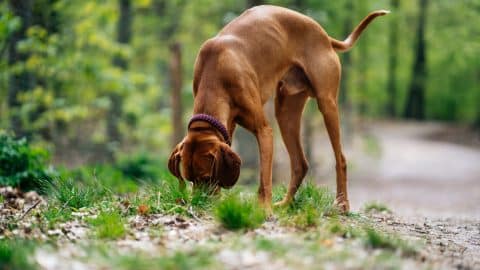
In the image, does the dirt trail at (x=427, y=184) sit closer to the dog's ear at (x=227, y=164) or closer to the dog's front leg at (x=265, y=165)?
the dog's front leg at (x=265, y=165)

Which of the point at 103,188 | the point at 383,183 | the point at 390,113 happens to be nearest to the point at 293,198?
the point at 103,188

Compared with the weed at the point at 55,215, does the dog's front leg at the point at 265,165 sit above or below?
above

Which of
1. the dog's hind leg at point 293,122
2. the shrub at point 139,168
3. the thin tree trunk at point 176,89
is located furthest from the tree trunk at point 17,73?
the dog's hind leg at point 293,122

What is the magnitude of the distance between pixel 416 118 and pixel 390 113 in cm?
344

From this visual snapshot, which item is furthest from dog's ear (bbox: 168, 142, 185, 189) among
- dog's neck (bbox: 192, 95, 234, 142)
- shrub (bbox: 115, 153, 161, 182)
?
shrub (bbox: 115, 153, 161, 182)

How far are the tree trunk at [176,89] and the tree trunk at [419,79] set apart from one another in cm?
1720

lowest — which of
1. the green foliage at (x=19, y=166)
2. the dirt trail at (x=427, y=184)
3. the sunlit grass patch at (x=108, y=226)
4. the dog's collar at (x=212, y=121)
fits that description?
the dirt trail at (x=427, y=184)

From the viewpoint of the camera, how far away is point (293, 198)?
543 cm

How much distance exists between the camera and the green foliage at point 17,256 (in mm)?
3268

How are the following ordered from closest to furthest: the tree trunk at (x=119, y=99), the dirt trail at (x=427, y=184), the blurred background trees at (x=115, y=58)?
1. the dirt trail at (x=427, y=184)
2. the blurred background trees at (x=115, y=58)
3. the tree trunk at (x=119, y=99)

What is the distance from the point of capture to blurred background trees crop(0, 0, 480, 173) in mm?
9359

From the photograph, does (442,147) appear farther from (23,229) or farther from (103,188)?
(23,229)

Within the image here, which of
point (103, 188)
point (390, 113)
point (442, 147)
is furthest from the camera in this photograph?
point (390, 113)

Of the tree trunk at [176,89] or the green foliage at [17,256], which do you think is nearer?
the green foliage at [17,256]
